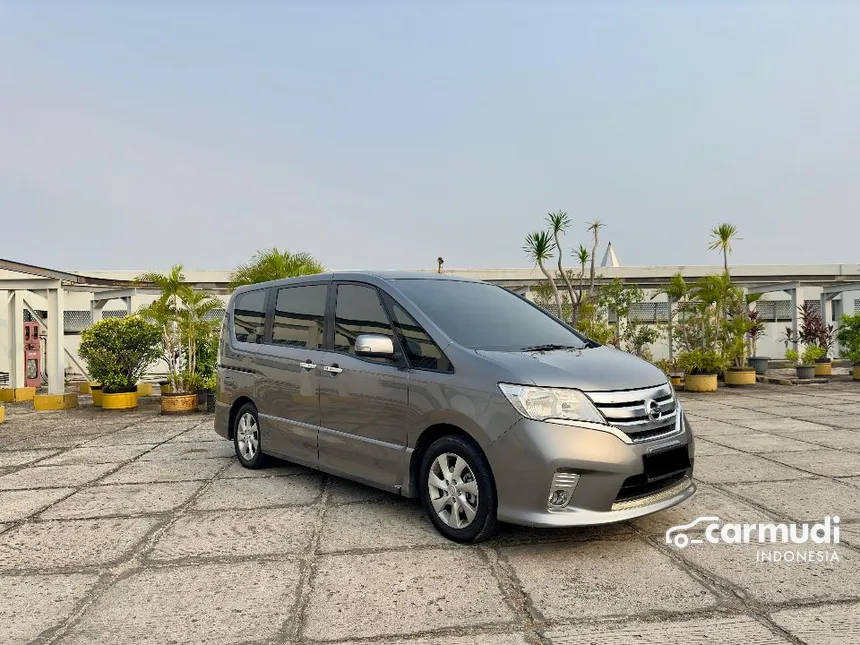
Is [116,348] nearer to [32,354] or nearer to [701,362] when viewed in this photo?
[32,354]

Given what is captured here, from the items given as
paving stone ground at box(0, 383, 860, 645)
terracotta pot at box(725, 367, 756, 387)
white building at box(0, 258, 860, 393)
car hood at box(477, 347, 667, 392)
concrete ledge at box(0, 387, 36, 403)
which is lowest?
concrete ledge at box(0, 387, 36, 403)

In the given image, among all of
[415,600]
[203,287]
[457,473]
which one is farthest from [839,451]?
[203,287]

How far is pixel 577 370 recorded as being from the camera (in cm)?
349

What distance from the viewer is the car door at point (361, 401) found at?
155 inches

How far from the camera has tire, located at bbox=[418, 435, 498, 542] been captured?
11.2ft

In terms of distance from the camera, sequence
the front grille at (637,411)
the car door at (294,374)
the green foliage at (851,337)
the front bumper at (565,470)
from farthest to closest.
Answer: the green foliage at (851,337) → the car door at (294,374) → the front grille at (637,411) → the front bumper at (565,470)

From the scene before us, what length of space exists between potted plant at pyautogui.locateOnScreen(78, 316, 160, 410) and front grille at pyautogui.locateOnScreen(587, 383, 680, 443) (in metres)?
10.4

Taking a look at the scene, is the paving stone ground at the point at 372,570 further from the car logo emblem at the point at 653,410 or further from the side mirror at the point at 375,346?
the side mirror at the point at 375,346

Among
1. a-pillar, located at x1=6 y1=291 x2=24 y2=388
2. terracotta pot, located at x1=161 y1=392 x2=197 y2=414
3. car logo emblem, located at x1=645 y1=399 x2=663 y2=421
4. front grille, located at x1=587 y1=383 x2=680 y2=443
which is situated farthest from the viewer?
a-pillar, located at x1=6 y1=291 x2=24 y2=388

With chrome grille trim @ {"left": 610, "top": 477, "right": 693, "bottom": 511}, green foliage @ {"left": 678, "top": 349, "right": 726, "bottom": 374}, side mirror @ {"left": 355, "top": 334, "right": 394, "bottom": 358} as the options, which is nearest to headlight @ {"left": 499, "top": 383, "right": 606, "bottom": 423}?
chrome grille trim @ {"left": 610, "top": 477, "right": 693, "bottom": 511}

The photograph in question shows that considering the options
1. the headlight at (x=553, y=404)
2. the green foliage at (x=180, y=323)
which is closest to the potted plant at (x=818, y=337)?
the green foliage at (x=180, y=323)

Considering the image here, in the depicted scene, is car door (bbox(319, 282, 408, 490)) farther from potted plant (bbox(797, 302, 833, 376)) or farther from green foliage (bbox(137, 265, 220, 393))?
potted plant (bbox(797, 302, 833, 376))

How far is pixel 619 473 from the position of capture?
127 inches

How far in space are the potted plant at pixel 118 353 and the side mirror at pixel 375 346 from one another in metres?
9.11
